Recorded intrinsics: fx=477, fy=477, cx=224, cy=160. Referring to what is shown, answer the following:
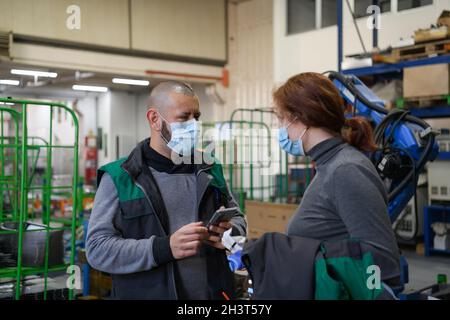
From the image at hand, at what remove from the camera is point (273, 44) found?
32.2ft

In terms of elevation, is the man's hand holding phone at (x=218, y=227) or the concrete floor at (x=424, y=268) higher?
the man's hand holding phone at (x=218, y=227)

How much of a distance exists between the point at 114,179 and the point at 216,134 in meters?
6.37

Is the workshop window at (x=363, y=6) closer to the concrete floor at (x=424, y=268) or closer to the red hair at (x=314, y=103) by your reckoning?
the concrete floor at (x=424, y=268)

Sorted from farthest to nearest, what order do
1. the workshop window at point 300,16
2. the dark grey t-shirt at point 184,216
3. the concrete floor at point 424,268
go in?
the workshop window at point 300,16
the concrete floor at point 424,268
the dark grey t-shirt at point 184,216

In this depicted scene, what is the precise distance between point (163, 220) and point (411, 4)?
6938 mm

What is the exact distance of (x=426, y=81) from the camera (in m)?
5.44

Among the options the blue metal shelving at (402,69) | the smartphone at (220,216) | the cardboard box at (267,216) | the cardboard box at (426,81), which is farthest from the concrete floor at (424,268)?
the smartphone at (220,216)

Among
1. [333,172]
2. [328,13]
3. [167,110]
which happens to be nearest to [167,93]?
[167,110]

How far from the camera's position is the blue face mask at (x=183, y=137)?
1986mm

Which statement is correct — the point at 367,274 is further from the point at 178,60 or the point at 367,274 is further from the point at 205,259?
the point at 178,60

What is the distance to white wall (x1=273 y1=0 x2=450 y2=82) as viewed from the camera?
728 centimetres

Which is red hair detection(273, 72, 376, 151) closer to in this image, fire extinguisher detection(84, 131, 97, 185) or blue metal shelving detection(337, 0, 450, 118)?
blue metal shelving detection(337, 0, 450, 118)

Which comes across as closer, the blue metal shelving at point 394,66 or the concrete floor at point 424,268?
the concrete floor at point 424,268

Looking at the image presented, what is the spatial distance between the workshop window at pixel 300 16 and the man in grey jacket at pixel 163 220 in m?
7.78
